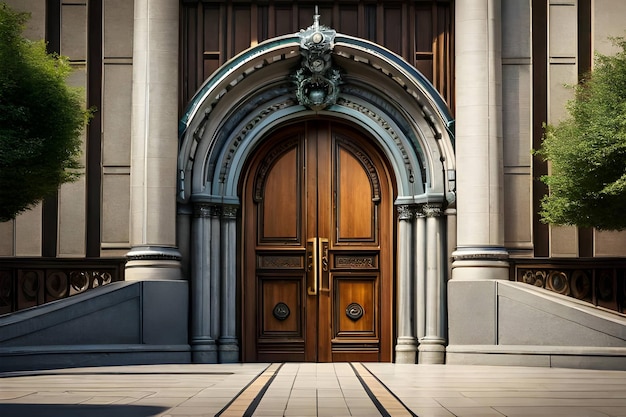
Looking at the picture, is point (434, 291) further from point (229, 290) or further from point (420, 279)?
point (229, 290)

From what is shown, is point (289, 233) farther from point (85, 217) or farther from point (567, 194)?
point (567, 194)

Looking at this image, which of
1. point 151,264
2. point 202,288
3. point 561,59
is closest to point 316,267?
point 202,288

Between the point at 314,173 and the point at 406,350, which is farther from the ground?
the point at 314,173

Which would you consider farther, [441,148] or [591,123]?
[441,148]

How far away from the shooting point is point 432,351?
17.6 m

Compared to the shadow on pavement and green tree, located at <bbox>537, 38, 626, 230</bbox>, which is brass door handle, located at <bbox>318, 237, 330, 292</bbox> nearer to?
green tree, located at <bbox>537, 38, 626, 230</bbox>

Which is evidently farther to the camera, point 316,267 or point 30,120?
point 316,267

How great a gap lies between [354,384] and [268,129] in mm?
6694

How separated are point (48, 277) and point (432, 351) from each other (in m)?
6.28

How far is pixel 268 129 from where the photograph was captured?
Answer: 60.0 feet

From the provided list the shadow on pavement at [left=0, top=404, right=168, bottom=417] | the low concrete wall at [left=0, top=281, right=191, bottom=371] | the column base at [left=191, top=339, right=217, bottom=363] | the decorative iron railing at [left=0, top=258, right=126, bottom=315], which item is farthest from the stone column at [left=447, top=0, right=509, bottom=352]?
the shadow on pavement at [left=0, top=404, right=168, bottom=417]

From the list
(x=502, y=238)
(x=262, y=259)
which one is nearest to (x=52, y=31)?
(x=262, y=259)

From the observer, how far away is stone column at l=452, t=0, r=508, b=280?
17.5 metres

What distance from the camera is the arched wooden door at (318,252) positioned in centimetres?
1825
